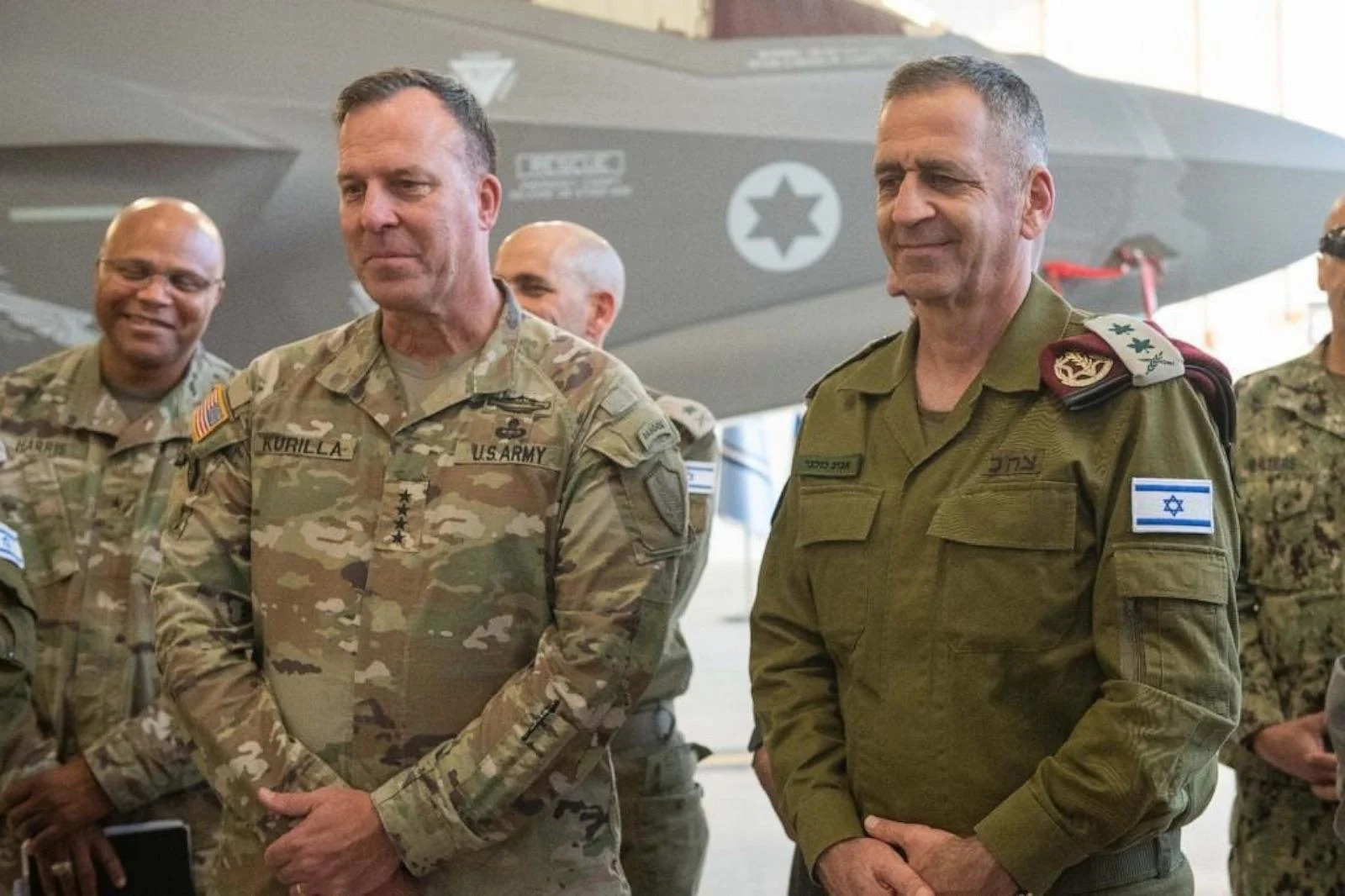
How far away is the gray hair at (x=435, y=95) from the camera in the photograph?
1.56 metres

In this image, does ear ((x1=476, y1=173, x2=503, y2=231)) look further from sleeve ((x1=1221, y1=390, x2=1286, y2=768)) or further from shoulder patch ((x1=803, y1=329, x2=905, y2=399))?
sleeve ((x1=1221, y1=390, x2=1286, y2=768))

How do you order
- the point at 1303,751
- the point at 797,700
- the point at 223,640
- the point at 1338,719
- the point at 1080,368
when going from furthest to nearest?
1. the point at 1303,751
2. the point at 1338,719
3. the point at 223,640
4. the point at 797,700
5. the point at 1080,368

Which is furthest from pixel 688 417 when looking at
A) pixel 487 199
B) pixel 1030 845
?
pixel 1030 845

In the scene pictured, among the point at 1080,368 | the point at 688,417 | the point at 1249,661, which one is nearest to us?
the point at 1080,368

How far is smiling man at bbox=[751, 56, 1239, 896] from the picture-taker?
126 centimetres

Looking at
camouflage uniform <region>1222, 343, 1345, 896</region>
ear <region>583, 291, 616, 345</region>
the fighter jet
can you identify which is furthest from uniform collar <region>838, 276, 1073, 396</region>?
the fighter jet

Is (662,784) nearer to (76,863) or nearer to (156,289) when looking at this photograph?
(76,863)

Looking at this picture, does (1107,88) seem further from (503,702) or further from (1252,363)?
(503,702)

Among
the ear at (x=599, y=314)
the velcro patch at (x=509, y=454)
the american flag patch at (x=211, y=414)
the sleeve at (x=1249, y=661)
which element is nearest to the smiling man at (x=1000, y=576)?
the velcro patch at (x=509, y=454)

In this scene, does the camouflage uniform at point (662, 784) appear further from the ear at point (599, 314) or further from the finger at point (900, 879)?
the finger at point (900, 879)

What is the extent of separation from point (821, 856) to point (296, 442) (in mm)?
696

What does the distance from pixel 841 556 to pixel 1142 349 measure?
0.34m

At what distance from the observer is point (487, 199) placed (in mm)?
1642

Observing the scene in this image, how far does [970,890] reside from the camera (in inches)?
49.7
